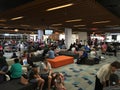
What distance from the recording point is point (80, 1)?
543 cm

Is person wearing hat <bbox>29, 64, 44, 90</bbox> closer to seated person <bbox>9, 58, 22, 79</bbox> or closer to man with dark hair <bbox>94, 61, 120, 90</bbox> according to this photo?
seated person <bbox>9, 58, 22, 79</bbox>

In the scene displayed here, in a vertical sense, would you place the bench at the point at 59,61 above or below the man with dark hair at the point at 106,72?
below

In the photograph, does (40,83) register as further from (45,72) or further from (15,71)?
(15,71)

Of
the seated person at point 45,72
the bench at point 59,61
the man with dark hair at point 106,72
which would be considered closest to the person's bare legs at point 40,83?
the seated person at point 45,72

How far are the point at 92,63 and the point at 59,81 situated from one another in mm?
6280

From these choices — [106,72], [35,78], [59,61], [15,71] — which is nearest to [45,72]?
[35,78]

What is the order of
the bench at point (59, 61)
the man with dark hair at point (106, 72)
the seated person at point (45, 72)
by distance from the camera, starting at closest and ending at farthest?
the man with dark hair at point (106, 72), the seated person at point (45, 72), the bench at point (59, 61)

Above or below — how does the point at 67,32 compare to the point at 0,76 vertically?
above


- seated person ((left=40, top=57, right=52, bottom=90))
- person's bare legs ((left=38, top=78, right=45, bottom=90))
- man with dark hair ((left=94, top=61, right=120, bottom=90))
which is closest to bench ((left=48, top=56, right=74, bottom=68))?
seated person ((left=40, top=57, right=52, bottom=90))

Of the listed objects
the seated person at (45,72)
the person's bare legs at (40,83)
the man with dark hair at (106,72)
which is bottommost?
the person's bare legs at (40,83)

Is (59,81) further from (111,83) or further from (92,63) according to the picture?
(92,63)

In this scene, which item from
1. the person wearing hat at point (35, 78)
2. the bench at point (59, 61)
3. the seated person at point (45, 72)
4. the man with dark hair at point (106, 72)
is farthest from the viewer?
the bench at point (59, 61)

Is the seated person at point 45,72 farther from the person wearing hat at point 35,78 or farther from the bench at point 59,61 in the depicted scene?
the bench at point 59,61

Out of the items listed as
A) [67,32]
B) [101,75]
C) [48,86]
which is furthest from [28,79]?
[67,32]
